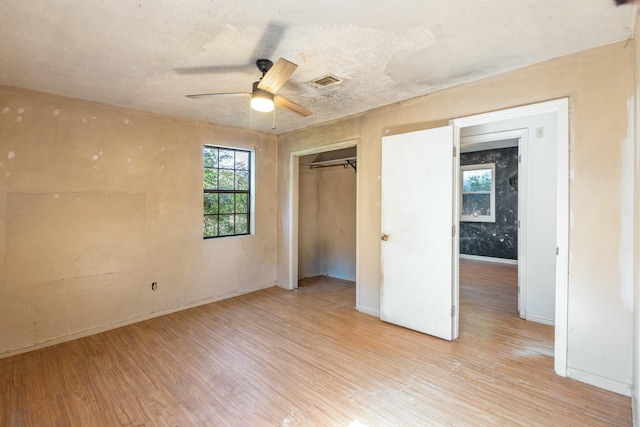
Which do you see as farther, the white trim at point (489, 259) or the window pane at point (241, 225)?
the white trim at point (489, 259)

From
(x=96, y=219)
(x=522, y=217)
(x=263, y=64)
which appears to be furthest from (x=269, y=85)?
(x=522, y=217)

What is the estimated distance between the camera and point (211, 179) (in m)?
4.14

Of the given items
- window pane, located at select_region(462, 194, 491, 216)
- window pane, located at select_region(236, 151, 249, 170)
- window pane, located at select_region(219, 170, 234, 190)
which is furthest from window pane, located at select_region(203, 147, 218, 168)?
window pane, located at select_region(462, 194, 491, 216)

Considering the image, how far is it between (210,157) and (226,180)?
390 millimetres

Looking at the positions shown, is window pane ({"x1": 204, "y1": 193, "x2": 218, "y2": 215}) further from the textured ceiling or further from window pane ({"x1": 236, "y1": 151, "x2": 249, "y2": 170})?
the textured ceiling

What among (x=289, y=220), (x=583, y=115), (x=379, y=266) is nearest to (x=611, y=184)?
(x=583, y=115)

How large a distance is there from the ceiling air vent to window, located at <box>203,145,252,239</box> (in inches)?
81.9

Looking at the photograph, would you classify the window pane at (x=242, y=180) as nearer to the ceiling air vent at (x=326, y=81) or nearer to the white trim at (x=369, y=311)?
the ceiling air vent at (x=326, y=81)

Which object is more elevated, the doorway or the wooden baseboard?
the doorway

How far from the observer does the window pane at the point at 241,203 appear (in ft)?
14.6

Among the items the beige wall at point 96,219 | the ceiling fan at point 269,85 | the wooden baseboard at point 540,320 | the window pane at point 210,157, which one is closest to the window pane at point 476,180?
the wooden baseboard at point 540,320

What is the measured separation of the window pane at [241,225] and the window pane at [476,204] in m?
5.41

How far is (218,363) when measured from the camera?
8.22ft

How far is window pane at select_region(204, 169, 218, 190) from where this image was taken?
4.08 metres
